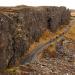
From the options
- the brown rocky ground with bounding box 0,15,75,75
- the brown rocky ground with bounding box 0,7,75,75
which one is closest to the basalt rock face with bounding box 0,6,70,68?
the brown rocky ground with bounding box 0,7,75,75

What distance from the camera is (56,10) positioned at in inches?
5694

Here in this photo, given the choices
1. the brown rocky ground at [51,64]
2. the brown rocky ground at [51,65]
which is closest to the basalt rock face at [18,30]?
the brown rocky ground at [51,64]

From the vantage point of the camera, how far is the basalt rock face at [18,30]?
214 ft

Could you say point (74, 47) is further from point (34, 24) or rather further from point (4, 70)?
point (4, 70)

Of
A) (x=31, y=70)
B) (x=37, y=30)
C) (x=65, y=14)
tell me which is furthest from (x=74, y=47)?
(x=65, y=14)

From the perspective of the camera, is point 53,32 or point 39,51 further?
point 53,32

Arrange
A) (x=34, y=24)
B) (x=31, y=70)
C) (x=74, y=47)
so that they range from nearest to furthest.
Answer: (x=31, y=70)
(x=74, y=47)
(x=34, y=24)

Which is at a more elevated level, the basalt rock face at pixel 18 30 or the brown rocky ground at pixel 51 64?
the basalt rock face at pixel 18 30

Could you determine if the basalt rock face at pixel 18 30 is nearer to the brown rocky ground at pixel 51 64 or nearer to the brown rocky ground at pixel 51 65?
the brown rocky ground at pixel 51 64

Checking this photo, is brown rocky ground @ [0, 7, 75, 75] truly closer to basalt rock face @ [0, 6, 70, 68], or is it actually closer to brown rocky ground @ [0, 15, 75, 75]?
brown rocky ground @ [0, 15, 75, 75]

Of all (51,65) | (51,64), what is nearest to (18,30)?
(51,64)

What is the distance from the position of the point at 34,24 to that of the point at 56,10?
41.3 m

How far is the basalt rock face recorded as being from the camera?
214 ft

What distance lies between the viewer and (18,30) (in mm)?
76312
